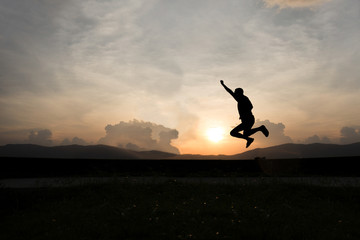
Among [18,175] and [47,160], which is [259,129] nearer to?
[47,160]

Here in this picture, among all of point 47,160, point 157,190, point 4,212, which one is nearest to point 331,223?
point 157,190

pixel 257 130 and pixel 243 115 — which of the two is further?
pixel 257 130

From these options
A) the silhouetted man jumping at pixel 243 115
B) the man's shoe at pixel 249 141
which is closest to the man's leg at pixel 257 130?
the silhouetted man jumping at pixel 243 115

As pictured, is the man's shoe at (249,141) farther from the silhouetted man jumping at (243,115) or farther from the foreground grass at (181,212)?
the foreground grass at (181,212)

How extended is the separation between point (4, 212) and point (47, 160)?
24.1ft

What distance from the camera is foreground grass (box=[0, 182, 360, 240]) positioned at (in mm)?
6336

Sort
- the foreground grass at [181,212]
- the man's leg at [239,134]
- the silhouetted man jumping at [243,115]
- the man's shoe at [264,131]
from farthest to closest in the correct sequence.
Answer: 1. the man's shoe at [264,131]
2. the man's leg at [239,134]
3. the silhouetted man jumping at [243,115]
4. the foreground grass at [181,212]

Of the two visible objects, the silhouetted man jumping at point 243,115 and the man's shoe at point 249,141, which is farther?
the man's shoe at point 249,141

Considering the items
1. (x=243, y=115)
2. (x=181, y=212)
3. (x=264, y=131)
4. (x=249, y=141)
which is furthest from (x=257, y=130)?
(x=181, y=212)

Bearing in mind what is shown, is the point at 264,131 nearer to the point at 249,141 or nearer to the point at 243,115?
the point at 249,141

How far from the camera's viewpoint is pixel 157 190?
1028cm

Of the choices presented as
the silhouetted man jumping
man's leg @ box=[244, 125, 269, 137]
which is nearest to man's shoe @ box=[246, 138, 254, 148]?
the silhouetted man jumping

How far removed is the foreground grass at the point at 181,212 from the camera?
6.34m

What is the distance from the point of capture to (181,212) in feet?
25.3
